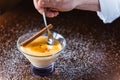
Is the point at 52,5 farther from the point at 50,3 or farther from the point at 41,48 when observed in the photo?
the point at 41,48

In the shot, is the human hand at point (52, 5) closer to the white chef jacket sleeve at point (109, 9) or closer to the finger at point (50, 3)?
the finger at point (50, 3)

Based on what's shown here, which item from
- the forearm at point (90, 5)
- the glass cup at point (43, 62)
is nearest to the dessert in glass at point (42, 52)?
the glass cup at point (43, 62)

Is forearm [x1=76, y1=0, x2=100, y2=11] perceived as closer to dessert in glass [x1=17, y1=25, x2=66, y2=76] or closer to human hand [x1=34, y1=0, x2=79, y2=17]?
human hand [x1=34, y1=0, x2=79, y2=17]

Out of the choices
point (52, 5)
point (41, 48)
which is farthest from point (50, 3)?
point (41, 48)

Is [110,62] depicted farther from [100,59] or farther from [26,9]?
[26,9]

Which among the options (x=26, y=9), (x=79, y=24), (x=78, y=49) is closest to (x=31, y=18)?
(x=26, y=9)

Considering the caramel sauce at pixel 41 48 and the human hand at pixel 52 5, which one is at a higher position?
the human hand at pixel 52 5
